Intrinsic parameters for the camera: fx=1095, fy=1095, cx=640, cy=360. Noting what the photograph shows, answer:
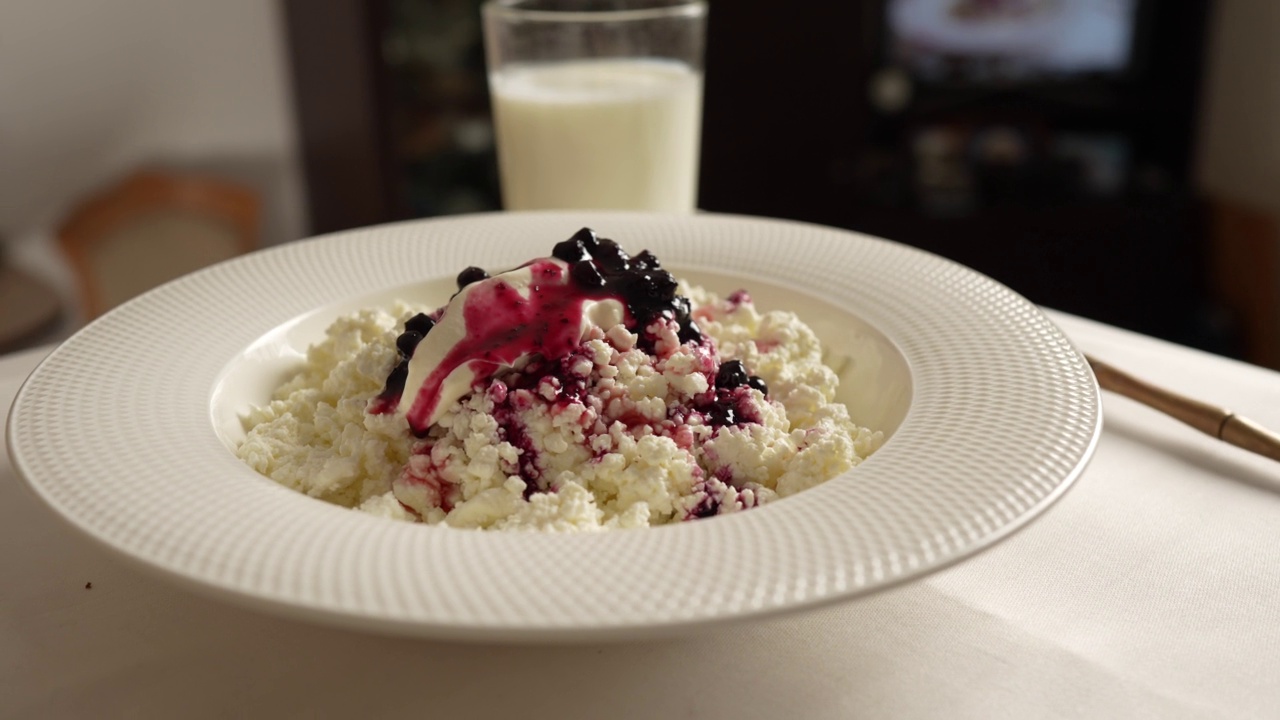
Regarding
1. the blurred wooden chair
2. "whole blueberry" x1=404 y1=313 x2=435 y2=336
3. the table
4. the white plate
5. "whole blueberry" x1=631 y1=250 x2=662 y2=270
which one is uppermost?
"whole blueberry" x1=631 y1=250 x2=662 y2=270

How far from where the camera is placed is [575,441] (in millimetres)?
890

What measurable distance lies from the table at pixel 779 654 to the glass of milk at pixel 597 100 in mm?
993

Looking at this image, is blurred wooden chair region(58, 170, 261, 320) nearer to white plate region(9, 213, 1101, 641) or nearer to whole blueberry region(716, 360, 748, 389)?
white plate region(9, 213, 1101, 641)

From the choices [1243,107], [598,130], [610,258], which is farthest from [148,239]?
[1243,107]

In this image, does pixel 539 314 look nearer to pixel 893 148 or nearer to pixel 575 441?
pixel 575 441

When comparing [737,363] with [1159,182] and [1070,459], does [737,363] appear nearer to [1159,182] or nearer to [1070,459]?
[1070,459]

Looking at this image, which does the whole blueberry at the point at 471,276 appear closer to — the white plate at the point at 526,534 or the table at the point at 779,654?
the white plate at the point at 526,534

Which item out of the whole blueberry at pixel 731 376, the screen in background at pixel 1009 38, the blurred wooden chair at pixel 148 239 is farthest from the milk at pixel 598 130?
the screen in background at pixel 1009 38

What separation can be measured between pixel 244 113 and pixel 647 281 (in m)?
2.52

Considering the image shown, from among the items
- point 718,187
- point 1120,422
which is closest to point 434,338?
point 1120,422

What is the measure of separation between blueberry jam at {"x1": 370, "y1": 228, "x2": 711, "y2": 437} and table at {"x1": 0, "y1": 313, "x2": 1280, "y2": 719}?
22cm

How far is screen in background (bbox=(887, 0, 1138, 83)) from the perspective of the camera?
3045 millimetres

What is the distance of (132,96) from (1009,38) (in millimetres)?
2443

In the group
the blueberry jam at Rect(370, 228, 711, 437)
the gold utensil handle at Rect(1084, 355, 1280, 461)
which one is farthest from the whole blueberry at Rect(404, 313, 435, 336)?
the gold utensil handle at Rect(1084, 355, 1280, 461)
